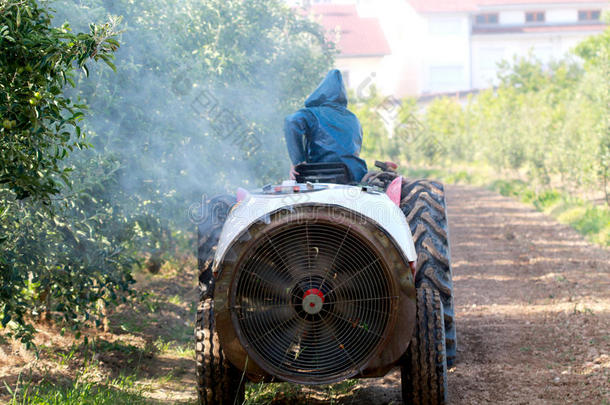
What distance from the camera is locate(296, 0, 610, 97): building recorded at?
155 ft

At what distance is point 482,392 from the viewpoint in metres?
4.89

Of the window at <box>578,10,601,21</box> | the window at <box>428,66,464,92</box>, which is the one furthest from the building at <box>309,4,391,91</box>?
the window at <box>578,10,601,21</box>

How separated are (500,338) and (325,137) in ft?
8.04

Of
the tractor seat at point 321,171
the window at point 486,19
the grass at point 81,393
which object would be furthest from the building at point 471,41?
Result: the grass at point 81,393

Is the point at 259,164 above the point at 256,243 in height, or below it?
above

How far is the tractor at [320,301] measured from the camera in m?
3.95

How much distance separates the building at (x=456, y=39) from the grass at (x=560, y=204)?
19667 mm

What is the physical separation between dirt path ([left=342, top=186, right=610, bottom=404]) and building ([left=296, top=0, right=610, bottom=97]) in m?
35.4

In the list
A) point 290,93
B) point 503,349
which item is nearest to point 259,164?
point 290,93

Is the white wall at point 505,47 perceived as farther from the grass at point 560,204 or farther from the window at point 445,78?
the grass at point 560,204

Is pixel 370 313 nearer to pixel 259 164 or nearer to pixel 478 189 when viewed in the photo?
pixel 259 164

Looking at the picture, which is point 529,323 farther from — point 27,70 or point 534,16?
point 534,16

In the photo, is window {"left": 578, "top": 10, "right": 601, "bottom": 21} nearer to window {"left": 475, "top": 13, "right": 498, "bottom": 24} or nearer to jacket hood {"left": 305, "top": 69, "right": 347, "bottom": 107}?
window {"left": 475, "top": 13, "right": 498, "bottom": 24}

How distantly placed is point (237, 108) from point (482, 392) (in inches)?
254
